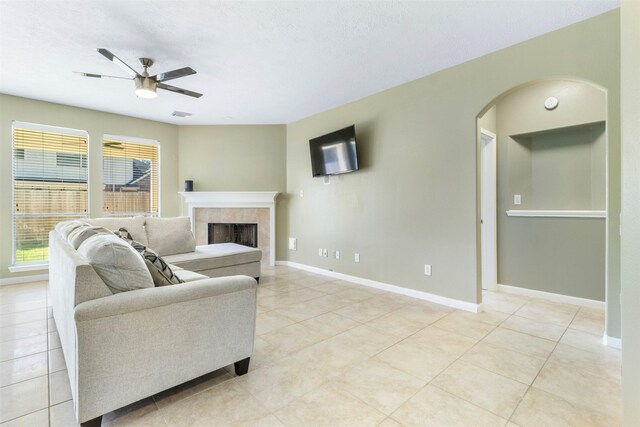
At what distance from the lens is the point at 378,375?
191cm

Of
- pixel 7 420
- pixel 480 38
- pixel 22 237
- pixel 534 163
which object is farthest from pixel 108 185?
pixel 534 163

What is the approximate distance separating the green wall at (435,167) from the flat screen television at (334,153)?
0.18m

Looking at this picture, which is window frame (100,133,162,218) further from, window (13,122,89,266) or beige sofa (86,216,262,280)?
beige sofa (86,216,262,280)

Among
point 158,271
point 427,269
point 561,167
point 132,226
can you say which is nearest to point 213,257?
point 132,226

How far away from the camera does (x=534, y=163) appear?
145 inches

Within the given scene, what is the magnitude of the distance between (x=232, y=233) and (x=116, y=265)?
4.22m

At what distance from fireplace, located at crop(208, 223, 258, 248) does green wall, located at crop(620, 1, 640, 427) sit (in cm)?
511

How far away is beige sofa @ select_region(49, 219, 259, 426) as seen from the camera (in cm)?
134

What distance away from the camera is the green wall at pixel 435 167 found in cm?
237

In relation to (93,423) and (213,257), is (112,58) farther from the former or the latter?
(93,423)

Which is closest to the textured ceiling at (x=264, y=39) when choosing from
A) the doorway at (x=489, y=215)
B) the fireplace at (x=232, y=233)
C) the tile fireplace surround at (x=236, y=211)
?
the doorway at (x=489, y=215)

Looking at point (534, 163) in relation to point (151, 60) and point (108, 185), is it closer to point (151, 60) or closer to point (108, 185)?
point (151, 60)

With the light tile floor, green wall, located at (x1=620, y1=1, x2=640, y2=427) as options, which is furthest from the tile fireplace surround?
green wall, located at (x1=620, y1=1, x2=640, y2=427)

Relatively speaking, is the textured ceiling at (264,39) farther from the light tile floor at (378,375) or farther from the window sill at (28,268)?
the light tile floor at (378,375)
